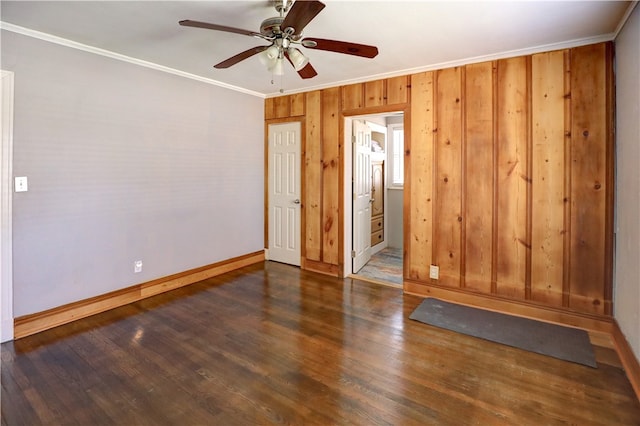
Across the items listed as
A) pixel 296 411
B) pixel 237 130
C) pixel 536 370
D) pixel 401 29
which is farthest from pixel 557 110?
pixel 237 130

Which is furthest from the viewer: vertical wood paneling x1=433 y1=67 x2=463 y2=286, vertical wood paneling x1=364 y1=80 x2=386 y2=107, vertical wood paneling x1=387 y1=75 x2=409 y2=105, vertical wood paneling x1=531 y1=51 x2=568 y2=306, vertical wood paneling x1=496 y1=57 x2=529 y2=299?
vertical wood paneling x1=364 y1=80 x2=386 y2=107

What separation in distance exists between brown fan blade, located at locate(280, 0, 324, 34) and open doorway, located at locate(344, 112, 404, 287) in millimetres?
2274

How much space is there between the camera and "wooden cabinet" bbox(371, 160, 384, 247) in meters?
5.51

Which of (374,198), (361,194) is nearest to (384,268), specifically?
(361,194)

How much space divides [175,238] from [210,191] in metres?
0.76

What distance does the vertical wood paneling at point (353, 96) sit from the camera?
4118mm

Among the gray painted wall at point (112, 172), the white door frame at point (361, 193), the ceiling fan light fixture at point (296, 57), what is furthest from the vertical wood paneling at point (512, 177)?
the gray painted wall at point (112, 172)

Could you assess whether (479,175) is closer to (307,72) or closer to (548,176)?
(548,176)

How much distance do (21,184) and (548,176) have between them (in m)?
4.60

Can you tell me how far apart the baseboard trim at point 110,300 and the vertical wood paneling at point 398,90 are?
9.76ft

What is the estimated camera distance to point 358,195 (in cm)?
466

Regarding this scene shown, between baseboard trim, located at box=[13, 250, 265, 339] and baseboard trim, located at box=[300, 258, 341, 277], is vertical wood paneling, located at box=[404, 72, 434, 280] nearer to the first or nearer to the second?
baseboard trim, located at box=[300, 258, 341, 277]

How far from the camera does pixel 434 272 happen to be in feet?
12.2

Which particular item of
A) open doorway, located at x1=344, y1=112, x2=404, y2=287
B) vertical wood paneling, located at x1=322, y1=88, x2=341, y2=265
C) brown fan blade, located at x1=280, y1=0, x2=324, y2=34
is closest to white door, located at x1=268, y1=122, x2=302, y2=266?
vertical wood paneling, located at x1=322, y1=88, x2=341, y2=265
